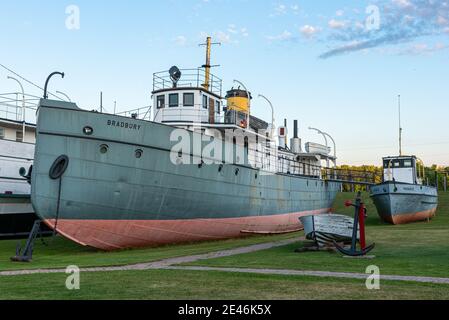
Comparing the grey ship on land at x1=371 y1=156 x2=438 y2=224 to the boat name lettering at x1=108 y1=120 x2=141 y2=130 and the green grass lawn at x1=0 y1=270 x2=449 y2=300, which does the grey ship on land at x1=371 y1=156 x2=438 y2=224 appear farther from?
the green grass lawn at x1=0 y1=270 x2=449 y2=300

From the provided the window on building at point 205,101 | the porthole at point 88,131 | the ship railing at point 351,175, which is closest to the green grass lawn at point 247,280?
the porthole at point 88,131

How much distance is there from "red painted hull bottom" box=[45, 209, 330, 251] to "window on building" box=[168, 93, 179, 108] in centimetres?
609

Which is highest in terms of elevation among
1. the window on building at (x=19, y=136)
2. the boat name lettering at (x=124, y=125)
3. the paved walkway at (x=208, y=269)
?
the window on building at (x=19, y=136)

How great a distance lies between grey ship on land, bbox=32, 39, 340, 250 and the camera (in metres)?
15.7

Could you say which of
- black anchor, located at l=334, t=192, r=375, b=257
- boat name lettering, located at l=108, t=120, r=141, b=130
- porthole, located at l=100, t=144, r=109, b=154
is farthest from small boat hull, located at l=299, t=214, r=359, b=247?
porthole, located at l=100, t=144, r=109, b=154

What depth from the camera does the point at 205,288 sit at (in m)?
8.60

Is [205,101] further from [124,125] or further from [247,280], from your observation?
[247,280]

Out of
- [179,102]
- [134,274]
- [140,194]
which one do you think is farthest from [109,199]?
[179,102]

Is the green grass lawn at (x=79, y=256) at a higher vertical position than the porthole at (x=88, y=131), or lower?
lower

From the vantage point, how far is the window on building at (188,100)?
2219cm

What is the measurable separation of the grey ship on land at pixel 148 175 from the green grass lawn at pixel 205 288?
5.54 m

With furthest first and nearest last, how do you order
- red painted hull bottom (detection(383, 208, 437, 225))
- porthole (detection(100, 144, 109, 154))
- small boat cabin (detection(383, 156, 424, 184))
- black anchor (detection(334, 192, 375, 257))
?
small boat cabin (detection(383, 156, 424, 184)) < red painted hull bottom (detection(383, 208, 437, 225)) < porthole (detection(100, 144, 109, 154)) < black anchor (detection(334, 192, 375, 257))

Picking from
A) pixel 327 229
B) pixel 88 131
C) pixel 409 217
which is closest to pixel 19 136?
pixel 88 131

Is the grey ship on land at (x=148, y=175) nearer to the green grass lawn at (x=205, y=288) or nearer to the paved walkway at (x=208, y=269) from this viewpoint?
the paved walkway at (x=208, y=269)
